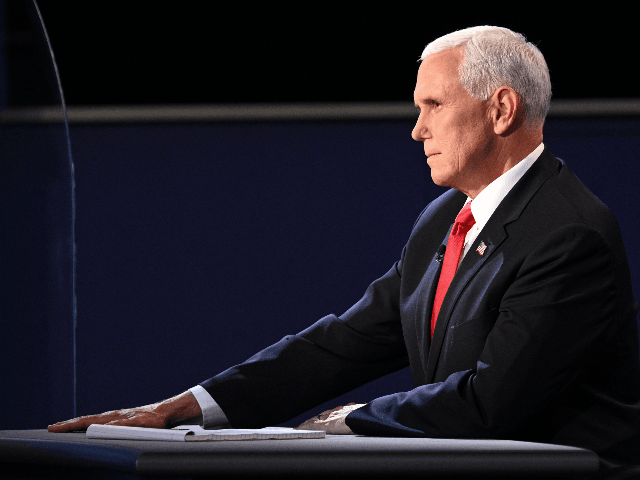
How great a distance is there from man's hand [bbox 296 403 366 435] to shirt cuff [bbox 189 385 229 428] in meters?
0.21

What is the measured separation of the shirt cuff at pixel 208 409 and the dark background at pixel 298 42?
119 cm

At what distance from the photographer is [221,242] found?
247cm

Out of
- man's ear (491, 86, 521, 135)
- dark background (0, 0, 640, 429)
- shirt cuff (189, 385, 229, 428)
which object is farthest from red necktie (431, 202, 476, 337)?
dark background (0, 0, 640, 429)

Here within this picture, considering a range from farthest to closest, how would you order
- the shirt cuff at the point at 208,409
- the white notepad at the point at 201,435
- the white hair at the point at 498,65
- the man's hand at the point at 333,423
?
the white hair at the point at 498,65 → the shirt cuff at the point at 208,409 → the man's hand at the point at 333,423 → the white notepad at the point at 201,435

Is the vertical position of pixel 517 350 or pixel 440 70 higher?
pixel 440 70

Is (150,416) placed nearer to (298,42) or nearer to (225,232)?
(225,232)

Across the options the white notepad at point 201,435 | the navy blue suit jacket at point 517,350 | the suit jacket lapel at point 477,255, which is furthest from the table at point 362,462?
the suit jacket lapel at point 477,255

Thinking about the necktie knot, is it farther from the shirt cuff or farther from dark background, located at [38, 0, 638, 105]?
dark background, located at [38, 0, 638, 105]

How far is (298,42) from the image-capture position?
7.68 ft

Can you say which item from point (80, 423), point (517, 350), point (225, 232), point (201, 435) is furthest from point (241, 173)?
point (201, 435)

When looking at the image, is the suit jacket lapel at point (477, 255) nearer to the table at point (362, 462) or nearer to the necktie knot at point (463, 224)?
the necktie knot at point (463, 224)

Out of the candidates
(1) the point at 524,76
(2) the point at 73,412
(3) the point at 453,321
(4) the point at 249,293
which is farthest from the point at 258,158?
(3) the point at 453,321

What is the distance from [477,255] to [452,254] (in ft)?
0.40

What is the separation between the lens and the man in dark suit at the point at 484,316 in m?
1.16
